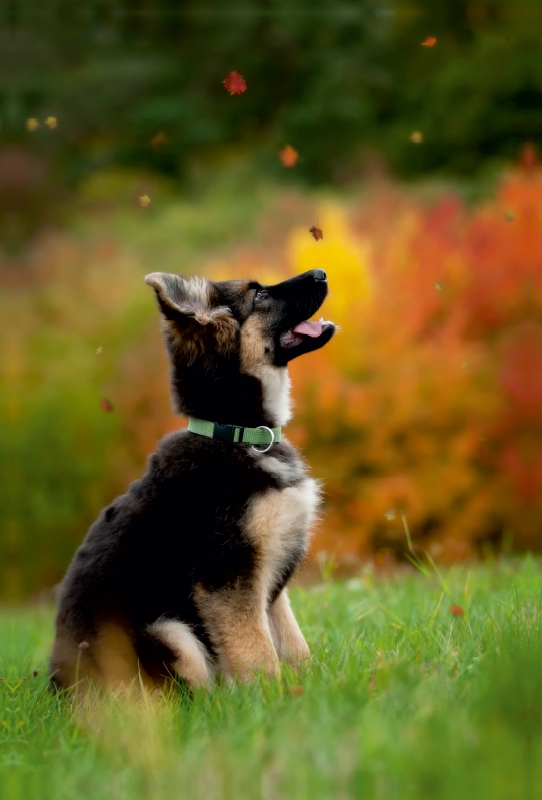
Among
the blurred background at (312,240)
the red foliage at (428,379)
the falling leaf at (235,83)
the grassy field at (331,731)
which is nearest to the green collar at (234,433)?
the grassy field at (331,731)

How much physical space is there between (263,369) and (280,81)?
18.7 metres

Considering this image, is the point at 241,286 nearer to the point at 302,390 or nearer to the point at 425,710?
the point at 425,710

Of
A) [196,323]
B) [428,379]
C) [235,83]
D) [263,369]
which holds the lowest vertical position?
[428,379]

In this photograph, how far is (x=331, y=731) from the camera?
2965 millimetres

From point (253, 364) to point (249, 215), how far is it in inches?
719

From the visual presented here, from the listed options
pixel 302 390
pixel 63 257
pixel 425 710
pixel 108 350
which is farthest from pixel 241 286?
pixel 63 257

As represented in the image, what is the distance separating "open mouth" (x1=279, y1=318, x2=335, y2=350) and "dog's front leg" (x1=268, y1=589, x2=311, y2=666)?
1.30 m

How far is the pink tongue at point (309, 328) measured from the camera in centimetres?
473

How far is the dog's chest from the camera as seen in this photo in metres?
4.06

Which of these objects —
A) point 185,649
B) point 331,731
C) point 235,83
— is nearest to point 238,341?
point 235,83

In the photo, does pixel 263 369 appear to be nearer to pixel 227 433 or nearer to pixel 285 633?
pixel 227 433

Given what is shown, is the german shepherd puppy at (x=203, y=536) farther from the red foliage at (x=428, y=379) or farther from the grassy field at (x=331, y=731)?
the red foliage at (x=428, y=379)

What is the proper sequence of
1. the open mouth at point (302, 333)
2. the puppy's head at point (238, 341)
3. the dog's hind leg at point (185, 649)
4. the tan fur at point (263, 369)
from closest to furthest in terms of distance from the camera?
the dog's hind leg at point (185, 649) → the puppy's head at point (238, 341) → the tan fur at point (263, 369) → the open mouth at point (302, 333)

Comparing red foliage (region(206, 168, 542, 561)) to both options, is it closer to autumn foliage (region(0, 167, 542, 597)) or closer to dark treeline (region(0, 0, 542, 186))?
autumn foliage (region(0, 167, 542, 597))
